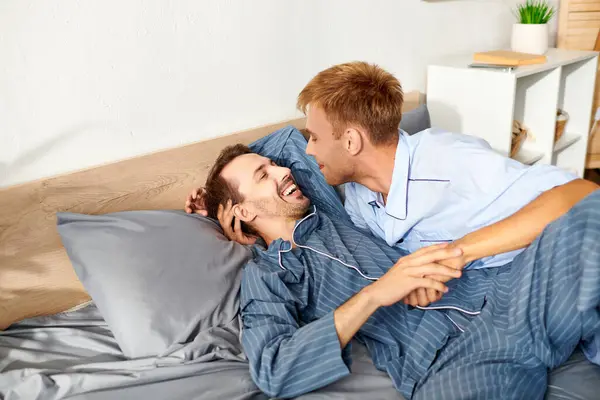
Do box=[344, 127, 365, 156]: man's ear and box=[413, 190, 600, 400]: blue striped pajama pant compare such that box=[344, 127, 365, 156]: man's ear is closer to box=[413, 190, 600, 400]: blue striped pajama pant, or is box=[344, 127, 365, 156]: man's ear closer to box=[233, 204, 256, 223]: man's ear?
box=[233, 204, 256, 223]: man's ear

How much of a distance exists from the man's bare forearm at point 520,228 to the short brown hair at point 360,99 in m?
0.38

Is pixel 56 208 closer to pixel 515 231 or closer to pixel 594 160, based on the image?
pixel 515 231

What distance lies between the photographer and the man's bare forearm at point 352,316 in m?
1.27

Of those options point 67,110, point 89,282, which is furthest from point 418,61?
point 89,282

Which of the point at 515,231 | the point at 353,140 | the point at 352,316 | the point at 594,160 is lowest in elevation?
the point at 594,160

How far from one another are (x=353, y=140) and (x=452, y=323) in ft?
1.71

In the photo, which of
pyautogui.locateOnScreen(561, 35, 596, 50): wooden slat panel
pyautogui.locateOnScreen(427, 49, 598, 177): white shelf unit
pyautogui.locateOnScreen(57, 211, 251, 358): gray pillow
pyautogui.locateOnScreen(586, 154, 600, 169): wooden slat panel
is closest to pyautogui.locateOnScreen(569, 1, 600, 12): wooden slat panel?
pyautogui.locateOnScreen(561, 35, 596, 50): wooden slat panel

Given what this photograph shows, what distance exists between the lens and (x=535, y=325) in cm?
125

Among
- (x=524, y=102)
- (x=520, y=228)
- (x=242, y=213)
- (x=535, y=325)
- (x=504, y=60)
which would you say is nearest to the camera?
(x=535, y=325)

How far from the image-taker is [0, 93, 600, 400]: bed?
1.24m

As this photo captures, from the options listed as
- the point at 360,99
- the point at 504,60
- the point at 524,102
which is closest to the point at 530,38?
the point at 524,102

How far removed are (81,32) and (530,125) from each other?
197 cm

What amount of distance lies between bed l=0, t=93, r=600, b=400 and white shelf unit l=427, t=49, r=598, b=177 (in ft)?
3.43

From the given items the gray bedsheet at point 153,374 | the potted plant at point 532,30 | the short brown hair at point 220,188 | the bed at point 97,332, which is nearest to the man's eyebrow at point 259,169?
the short brown hair at point 220,188
